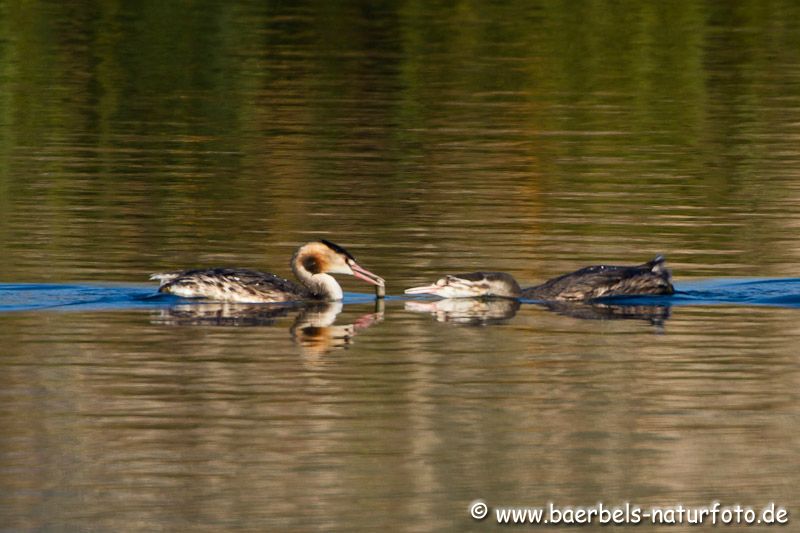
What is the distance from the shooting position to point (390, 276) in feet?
58.6

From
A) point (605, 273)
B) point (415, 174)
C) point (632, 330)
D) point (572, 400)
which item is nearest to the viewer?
point (572, 400)

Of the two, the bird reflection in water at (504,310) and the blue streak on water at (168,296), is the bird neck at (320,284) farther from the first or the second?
the bird reflection in water at (504,310)

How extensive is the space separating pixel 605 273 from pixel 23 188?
8043 mm

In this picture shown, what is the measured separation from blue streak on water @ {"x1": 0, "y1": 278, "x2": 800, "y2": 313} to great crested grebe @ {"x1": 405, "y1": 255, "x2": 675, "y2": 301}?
0.13 m

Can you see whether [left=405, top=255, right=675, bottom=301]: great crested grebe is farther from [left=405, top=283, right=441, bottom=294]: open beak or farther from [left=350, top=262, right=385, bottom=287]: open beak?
[left=350, top=262, right=385, bottom=287]: open beak

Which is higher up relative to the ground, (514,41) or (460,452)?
(514,41)

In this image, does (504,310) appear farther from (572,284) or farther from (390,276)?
(390,276)

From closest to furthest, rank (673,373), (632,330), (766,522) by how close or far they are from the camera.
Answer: (766,522) → (673,373) → (632,330)

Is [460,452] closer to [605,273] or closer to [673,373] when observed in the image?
[673,373]

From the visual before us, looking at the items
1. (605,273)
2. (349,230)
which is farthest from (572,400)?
(349,230)

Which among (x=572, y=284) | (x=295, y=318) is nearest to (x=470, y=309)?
(x=572, y=284)

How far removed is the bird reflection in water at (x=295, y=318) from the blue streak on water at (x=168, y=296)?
30 centimetres

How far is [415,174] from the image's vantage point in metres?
24.6

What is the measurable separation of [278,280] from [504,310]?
6.23 ft
